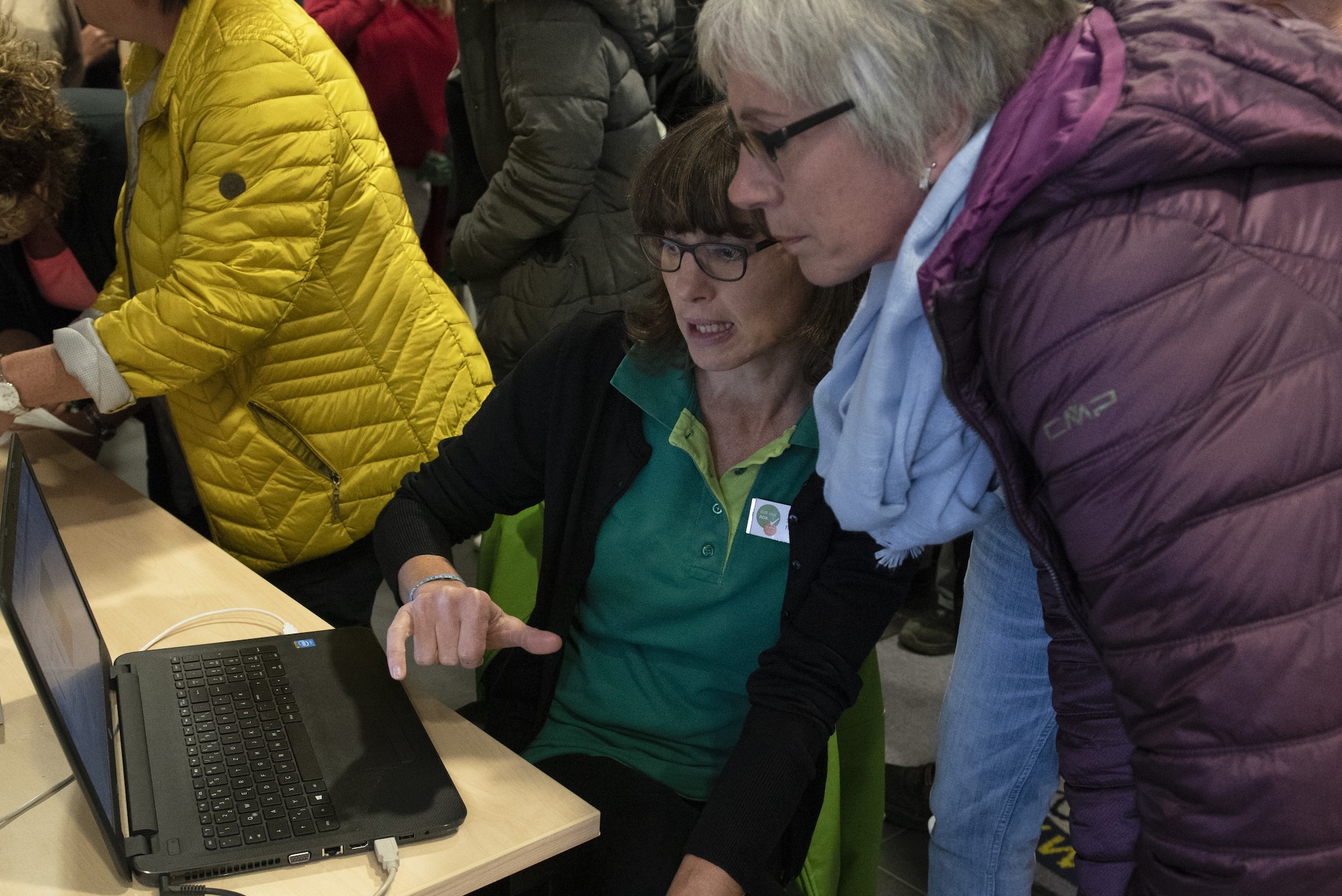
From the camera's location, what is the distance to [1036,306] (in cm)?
73

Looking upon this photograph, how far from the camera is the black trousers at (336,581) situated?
1.78 m

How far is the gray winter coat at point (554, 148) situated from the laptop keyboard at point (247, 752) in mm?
1185

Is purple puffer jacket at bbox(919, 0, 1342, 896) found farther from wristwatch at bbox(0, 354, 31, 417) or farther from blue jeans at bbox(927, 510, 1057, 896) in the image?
wristwatch at bbox(0, 354, 31, 417)

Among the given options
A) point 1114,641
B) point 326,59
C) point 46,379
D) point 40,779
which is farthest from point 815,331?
point 46,379

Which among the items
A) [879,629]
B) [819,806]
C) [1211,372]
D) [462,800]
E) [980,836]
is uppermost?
[1211,372]

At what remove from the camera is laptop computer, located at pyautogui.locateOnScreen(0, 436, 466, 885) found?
36.6 inches

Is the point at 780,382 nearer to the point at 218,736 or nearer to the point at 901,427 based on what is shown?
the point at 901,427

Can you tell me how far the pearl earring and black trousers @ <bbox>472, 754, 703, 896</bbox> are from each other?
2.51ft

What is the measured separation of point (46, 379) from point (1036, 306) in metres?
1.39

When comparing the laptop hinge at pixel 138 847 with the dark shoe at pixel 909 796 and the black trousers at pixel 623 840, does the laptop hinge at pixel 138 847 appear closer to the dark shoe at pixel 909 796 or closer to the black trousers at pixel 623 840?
the black trousers at pixel 623 840

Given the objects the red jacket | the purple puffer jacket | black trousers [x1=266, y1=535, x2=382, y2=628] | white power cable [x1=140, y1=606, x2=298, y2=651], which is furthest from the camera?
the red jacket

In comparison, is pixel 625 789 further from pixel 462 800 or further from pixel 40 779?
pixel 40 779

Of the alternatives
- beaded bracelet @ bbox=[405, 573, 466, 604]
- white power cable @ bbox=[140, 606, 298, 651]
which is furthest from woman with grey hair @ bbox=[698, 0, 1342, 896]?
white power cable @ bbox=[140, 606, 298, 651]

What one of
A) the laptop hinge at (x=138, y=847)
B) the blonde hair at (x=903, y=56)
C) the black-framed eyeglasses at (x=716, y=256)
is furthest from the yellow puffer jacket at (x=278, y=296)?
the blonde hair at (x=903, y=56)
